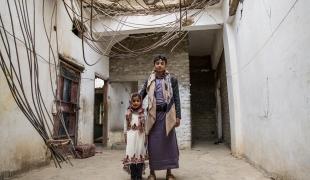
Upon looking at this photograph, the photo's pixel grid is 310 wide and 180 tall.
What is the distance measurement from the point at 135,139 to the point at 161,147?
11.7 inches

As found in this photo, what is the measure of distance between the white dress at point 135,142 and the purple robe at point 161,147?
0.10 m

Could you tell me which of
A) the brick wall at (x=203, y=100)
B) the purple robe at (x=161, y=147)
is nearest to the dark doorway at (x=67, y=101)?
the purple robe at (x=161, y=147)

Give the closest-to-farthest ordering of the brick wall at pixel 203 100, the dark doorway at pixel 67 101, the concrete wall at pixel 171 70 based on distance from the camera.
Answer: the dark doorway at pixel 67 101 < the concrete wall at pixel 171 70 < the brick wall at pixel 203 100

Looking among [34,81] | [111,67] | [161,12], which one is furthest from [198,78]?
[34,81]

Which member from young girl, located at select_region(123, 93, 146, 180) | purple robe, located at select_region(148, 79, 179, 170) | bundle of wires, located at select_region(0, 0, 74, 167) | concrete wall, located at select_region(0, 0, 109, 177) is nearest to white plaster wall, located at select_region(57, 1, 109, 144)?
concrete wall, located at select_region(0, 0, 109, 177)

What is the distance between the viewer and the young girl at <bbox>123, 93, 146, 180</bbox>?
8.76 feet

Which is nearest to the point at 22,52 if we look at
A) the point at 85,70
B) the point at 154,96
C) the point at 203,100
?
the point at 154,96

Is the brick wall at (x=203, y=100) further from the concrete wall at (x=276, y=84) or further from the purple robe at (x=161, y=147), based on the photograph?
the purple robe at (x=161, y=147)

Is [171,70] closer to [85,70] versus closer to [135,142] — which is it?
[85,70]

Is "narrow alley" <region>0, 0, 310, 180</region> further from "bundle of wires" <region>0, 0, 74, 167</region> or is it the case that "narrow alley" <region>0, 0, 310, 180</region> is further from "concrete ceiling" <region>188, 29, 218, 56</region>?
"concrete ceiling" <region>188, 29, 218, 56</region>

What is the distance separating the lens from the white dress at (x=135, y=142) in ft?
8.75

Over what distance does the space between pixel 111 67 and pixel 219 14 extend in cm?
332

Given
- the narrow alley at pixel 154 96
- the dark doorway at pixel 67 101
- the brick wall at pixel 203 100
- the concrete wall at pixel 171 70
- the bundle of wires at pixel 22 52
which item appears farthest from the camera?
the brick wall at pixel 203 100

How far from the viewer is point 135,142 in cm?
271
